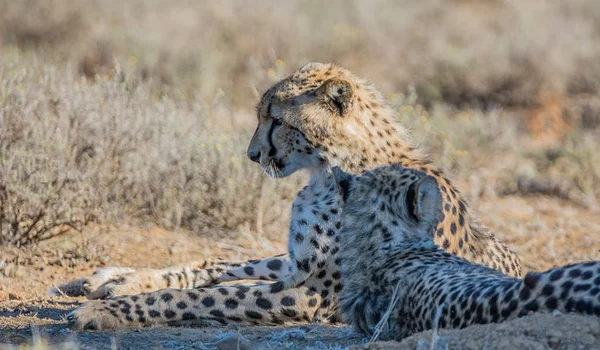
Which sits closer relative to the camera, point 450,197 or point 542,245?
point 450,197

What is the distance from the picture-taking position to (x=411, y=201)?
3955 mm

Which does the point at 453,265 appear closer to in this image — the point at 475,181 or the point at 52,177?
the point at 52,177

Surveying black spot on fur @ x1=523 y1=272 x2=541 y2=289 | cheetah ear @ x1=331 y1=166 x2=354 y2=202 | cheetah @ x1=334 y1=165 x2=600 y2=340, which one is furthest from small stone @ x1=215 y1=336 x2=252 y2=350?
black spot on fur @ x1=523 y1=272 x2=541 y2=289

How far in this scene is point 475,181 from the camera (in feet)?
27.2

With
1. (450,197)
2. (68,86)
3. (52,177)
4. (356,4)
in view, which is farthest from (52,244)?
(356,4)

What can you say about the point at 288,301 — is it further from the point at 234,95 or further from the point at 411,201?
the point at 234,95

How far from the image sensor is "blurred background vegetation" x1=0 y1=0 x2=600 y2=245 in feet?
20.0

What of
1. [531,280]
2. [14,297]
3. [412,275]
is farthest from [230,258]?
[531,280]

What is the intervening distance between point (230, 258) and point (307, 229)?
62.4 inches

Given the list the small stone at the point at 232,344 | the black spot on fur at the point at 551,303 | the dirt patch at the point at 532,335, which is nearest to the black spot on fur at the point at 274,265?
the small stone at the point at 232,344

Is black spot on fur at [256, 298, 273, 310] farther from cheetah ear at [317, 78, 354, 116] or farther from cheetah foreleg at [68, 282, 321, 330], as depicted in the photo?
cheetah ear at [317, 78, 354, 116]

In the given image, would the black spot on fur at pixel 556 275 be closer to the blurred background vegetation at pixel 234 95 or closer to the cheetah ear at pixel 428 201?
the cheetah ear at pixel 428 201

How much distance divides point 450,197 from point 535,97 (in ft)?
23.5

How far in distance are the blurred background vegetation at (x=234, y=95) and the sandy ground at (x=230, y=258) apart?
159 millimetres
